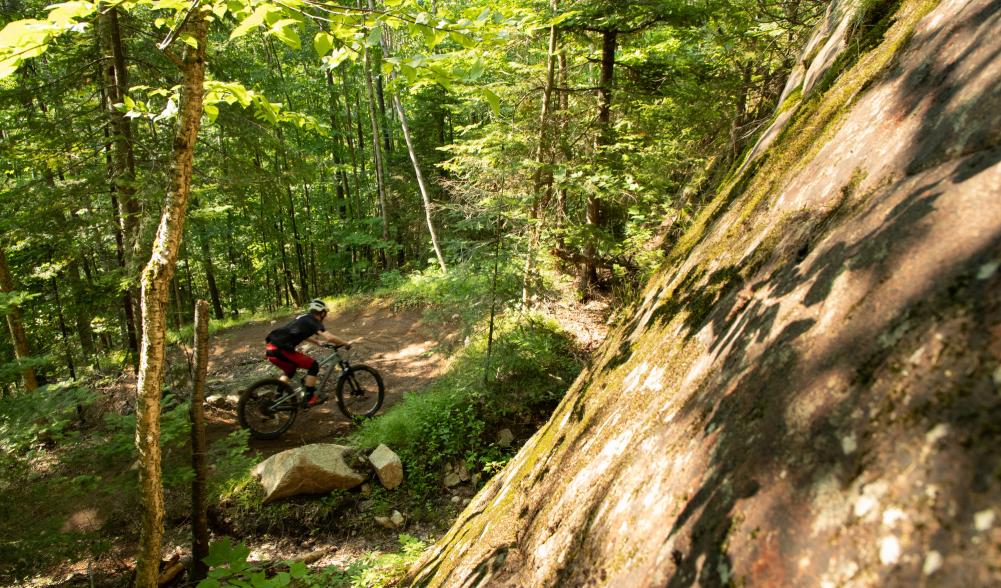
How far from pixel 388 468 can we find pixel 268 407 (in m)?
2.78

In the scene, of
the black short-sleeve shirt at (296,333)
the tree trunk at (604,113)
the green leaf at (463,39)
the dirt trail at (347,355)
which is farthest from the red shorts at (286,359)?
the green leaf at (463,39)

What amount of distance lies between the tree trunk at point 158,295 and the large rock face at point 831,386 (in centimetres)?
243

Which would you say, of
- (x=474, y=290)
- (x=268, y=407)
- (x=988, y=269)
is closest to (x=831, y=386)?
(x=988, y=269)

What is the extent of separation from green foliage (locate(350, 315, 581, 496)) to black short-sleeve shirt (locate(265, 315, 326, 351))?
1.97 meters

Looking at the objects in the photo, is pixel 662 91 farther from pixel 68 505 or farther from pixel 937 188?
pixel 68 505

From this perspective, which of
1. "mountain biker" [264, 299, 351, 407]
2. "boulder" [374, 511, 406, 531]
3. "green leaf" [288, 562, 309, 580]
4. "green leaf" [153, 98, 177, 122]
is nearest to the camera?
"green leaf" [153, 98, 177, 122]

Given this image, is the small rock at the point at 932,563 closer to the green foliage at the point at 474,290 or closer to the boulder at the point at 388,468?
the boulder at the point at 388,468

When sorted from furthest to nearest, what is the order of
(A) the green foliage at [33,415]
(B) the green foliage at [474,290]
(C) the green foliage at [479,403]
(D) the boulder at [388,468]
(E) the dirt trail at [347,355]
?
(E) the dirt trail at [347,355]
(B) the green foliage at [474,290]
(C) the green foliage at [479,403]
(D) the boulder at [388,468]
(A) the green foliage at [33,415]

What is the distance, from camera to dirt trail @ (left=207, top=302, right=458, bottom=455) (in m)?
9.29

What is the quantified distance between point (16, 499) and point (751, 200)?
7.48m

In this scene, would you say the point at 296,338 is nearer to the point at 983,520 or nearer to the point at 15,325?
the point at 15,325

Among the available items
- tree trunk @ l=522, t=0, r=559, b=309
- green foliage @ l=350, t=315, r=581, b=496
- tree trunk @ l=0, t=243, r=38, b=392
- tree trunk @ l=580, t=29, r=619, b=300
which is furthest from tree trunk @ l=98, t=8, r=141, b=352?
tree trunk @ l=580, t=29, r=619, b=300

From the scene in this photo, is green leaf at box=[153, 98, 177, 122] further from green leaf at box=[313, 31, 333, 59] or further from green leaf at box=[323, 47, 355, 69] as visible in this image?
green leaf at box=[313, 31, 333, 59]

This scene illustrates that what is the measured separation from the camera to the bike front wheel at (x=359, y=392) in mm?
9391
